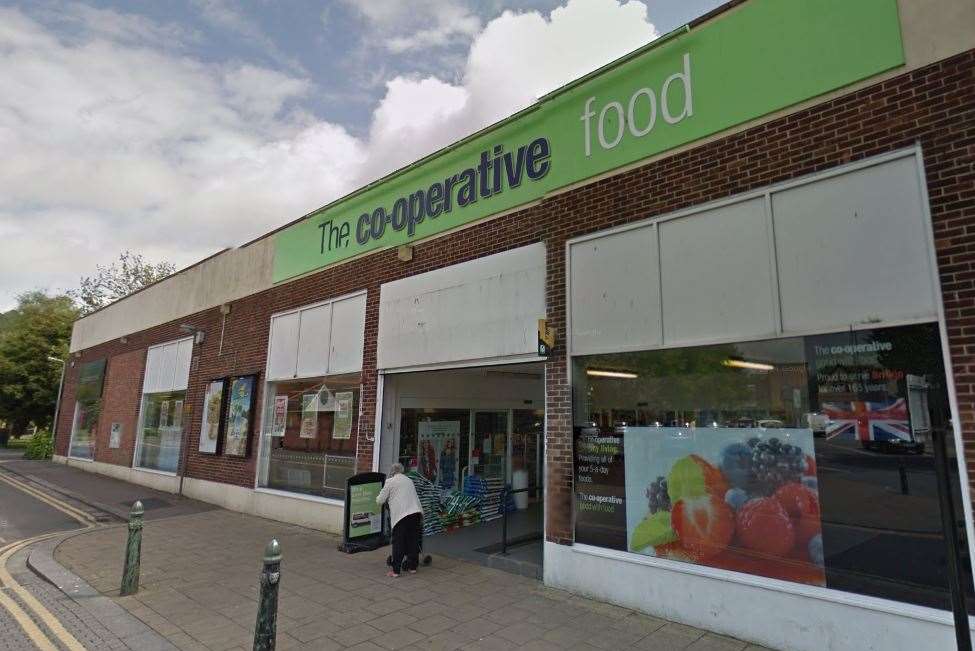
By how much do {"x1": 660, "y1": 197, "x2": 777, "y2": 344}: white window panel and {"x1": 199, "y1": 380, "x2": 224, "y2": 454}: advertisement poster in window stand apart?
11.7m

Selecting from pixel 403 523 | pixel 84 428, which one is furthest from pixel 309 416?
pixel 84 428

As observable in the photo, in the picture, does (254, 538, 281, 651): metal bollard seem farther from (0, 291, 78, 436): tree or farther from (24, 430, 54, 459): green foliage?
(0, 291, 78, 436): tree

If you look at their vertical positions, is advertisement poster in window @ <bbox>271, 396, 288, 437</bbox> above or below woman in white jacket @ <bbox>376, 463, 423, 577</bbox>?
above

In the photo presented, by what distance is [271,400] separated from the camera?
1262 cm

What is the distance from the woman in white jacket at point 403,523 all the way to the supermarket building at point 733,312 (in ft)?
6.05

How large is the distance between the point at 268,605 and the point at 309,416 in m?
7.37

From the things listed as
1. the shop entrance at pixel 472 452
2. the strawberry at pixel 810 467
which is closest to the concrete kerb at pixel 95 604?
the shop entrance at pixel 472 452

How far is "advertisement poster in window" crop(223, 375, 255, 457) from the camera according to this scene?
501 inches

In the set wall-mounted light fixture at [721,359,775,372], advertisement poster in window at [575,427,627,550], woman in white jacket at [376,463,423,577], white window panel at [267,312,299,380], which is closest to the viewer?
wall-mounted light fixture at [721,359,775,372]

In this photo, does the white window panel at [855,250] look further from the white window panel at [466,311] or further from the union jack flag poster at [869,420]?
the white window panel at [466,311]

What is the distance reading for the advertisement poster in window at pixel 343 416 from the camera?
10.7 metres

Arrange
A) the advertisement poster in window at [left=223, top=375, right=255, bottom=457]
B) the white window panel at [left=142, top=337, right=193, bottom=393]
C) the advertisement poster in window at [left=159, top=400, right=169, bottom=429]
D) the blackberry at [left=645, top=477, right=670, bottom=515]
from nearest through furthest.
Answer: the blackberry at [left=645, top=477, right=670, bottom=515], the advertisement poster in window at [left=223, top=375, right=255, bottom=457], the white window panel at [left=142, top=337, right=193, bottom=393], the advertisement poster in window at [left=159, top=400, right=169, bottom=429]

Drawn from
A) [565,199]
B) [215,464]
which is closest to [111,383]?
[215,464]

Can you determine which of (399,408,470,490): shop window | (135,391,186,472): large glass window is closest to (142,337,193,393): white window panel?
(135,391,186,472): large glass window
